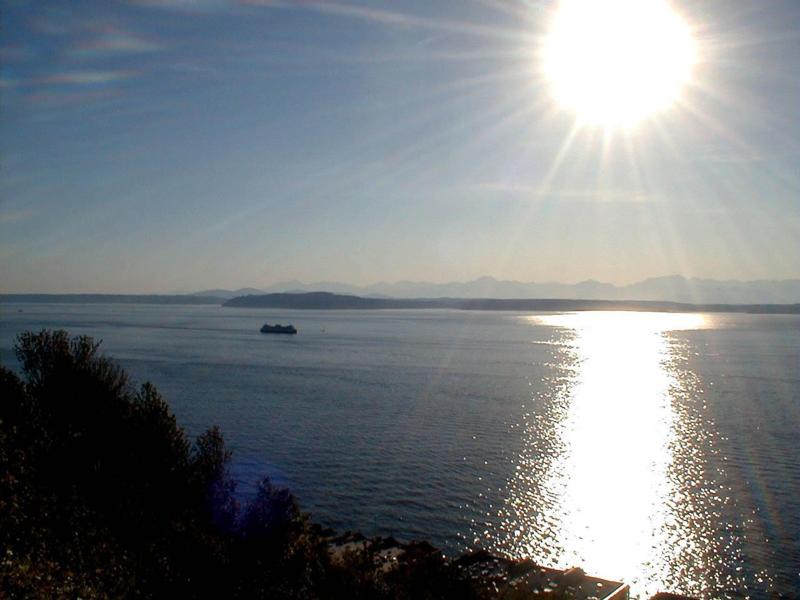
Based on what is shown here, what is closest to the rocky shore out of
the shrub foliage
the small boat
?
the shrub foliage

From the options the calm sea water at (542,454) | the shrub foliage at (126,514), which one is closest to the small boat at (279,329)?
the calm sea water at (542,454)

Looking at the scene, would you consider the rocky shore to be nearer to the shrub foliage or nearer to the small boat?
the shrub foliage

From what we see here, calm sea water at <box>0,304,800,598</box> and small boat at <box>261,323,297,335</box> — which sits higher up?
small boat at <box>261,323,297,335</box>

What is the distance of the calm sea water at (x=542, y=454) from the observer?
1716 cm

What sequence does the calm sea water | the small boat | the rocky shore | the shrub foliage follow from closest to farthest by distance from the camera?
the shrub foliage
the rocky shore
the calm sea water
the small boat

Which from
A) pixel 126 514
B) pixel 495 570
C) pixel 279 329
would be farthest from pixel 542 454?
pixel 279 329

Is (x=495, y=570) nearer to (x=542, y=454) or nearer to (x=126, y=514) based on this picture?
(x=126, y=514)

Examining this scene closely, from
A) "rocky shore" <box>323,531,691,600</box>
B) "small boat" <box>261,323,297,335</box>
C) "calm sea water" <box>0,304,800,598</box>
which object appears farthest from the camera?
"small boat" <box>261,323,297,335</box>

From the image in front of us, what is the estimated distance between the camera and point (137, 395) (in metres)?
16.2

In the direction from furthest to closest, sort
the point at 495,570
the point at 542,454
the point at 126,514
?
1. the point at 542,454
2. the point at 495,570
3. the point at 126,514

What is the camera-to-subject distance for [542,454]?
26.0m

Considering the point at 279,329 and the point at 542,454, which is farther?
the point at 279,329

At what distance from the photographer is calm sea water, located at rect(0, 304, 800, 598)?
17156 mm

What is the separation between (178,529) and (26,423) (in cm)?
465
